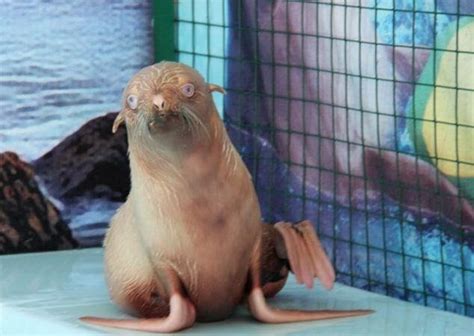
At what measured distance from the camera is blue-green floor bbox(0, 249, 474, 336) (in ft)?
15.9

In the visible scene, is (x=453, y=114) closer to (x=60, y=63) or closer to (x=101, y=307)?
(x=101, y=307)

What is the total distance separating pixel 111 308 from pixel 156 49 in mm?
1483

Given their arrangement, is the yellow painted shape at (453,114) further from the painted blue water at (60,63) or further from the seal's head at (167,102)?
the painted blue water at (60,63)

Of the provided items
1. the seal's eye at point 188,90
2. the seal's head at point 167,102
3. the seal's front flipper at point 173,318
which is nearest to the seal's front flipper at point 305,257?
the seal's front flipper at point 173,318

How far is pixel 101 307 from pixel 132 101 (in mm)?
859

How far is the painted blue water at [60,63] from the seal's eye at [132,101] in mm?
1466

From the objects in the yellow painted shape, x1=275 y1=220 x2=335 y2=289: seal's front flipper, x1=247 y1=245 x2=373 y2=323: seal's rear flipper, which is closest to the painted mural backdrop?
the yellow painted shape

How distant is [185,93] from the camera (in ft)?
15.3

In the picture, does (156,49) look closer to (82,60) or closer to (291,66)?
(82,60)

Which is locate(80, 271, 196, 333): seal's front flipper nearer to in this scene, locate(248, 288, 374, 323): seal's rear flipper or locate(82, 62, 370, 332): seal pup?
locate(82, 62, 370, 332): seal pup

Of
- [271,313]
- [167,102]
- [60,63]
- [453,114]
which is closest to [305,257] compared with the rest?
[271,313]

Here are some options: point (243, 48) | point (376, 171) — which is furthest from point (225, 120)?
point (376, 171)

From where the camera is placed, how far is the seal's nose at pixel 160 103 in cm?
455

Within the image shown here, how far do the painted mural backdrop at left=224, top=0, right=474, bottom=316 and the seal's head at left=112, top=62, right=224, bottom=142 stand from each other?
0.87 m
